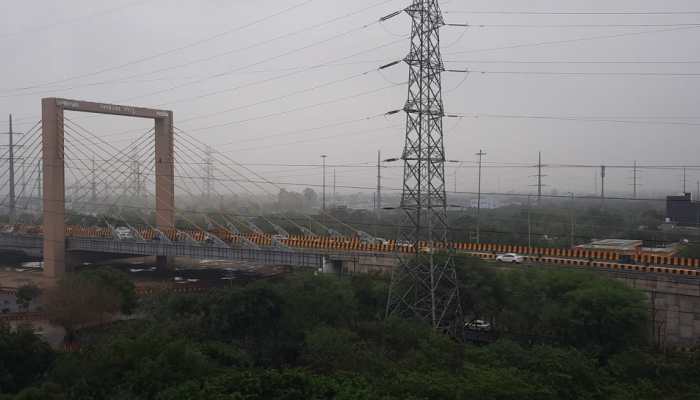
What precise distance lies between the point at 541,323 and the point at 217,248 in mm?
17488

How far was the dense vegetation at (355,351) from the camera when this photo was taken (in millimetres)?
10344

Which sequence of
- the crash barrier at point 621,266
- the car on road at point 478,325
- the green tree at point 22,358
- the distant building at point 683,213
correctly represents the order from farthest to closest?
the distant building at point 683,213
the crash barrier at point 621,266
the car on road at point 478,325
the green tree at point 22,358

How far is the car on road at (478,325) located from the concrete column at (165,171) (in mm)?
20073

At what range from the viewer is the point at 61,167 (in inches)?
1199

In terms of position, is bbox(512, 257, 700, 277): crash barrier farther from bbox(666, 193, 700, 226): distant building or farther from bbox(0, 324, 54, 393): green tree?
bbox(666, 193, 700, 226): distant building

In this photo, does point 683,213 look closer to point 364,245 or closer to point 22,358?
point 364,245

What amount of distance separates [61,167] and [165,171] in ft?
18.5

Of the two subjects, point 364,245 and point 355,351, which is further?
point 364,245

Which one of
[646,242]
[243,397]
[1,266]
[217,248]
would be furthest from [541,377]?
[1,266]

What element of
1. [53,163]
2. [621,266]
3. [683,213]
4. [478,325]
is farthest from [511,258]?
[683,213]

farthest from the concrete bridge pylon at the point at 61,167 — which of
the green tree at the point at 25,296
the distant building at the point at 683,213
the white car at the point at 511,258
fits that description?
the distant building at the point at 683,213

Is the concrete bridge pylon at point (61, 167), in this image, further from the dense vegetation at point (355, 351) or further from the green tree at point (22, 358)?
the green tree at point (22, 358)

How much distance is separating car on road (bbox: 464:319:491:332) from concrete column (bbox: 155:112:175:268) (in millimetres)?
20073

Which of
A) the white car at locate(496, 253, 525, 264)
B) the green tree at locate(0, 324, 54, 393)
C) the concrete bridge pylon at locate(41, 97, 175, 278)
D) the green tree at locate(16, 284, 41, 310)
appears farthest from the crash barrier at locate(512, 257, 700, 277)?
the green tree at locate(16, 284, 41, 310)
